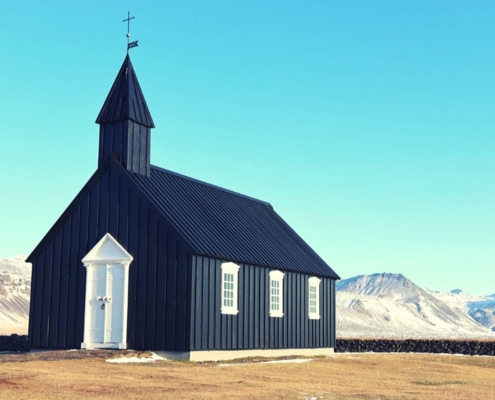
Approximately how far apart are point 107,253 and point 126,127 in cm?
499

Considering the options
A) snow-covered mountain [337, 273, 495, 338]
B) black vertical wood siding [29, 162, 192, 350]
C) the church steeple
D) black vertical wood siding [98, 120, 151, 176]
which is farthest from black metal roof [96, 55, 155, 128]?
snow-covered mountain [337, 273, 495, 338]

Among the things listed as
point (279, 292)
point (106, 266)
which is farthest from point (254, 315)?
point (106, 266)

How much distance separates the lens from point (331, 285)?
37000 millimetres

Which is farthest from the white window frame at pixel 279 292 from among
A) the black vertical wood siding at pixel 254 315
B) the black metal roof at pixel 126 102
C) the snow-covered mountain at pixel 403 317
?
the snow-covered mountain at pixel 403 317

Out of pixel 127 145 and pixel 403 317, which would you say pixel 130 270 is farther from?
pixel 403 317

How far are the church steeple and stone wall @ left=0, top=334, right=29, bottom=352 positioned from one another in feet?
32.7

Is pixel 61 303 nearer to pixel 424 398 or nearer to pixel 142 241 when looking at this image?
pixel 142 241

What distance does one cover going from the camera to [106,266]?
2820cm

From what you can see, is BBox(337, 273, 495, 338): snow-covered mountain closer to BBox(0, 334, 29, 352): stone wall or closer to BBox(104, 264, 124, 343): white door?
BBox(0, 334, 29, 352): stone wall

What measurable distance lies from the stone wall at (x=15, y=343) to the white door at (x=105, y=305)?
7332mm

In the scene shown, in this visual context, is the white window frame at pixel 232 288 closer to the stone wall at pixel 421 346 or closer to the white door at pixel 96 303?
the white door at pixel 96 303

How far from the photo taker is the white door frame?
90.3 ft

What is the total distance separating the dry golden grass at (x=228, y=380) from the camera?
17078 mm

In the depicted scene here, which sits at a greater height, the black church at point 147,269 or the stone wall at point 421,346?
the black church at point 147,269
